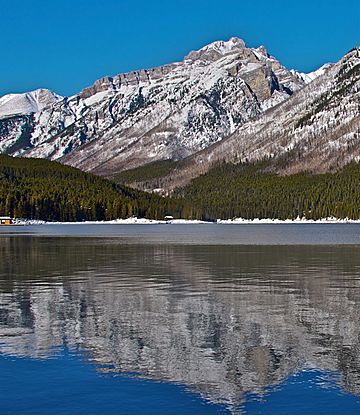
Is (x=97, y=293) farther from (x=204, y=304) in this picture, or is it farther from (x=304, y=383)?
(x=304, y=383)

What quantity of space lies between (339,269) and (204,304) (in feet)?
81.0

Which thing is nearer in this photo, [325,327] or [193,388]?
[193,388]

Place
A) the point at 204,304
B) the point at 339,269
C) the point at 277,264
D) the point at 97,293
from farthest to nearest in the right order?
the point at 277,264, the point at 339,269, the point at 97,293, the point at 204,304

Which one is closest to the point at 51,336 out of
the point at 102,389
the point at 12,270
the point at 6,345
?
the point at 6,345

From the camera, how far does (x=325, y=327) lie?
108ft

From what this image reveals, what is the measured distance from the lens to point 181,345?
29.1 metres

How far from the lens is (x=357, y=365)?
84.8 ft

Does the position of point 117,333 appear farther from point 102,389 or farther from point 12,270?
point 12,270

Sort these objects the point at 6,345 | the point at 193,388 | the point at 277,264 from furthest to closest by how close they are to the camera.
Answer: the point at 277,264 → the point at 6,345 → the point at 193,388

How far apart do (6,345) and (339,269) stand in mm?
38066

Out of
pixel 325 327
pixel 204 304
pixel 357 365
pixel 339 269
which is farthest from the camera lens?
pixel 339 269

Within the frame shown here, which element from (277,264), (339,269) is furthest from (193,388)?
(277,264)

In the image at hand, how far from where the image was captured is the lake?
73.4 ft

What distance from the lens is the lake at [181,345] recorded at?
73.4 ft
